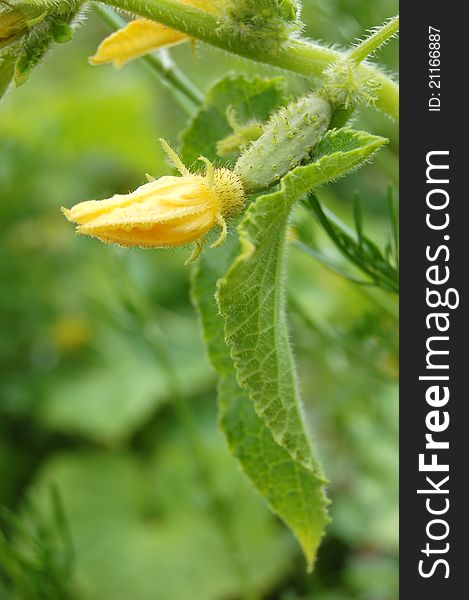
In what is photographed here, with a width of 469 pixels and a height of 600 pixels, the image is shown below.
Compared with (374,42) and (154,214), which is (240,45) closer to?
(374,42)

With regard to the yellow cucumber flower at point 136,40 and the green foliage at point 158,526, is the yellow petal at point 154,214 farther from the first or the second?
the green foliage at point 158,526

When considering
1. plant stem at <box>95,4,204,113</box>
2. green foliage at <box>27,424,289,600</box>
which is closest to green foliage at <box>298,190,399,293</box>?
plant stem at <box>95,4,204,113</box>

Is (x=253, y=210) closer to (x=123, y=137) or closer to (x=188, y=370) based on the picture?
(x=188, y=370)

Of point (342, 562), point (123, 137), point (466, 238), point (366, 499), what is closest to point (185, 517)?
point (342, 562)

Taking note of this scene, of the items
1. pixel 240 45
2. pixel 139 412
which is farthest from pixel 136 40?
pixel 139 412

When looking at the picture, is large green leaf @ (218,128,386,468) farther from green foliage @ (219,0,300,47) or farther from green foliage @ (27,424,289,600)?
green foliage @ (27,424,289,600)

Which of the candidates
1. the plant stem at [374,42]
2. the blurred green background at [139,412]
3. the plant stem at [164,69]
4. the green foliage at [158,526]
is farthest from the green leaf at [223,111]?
the green foliage at [158,526]
